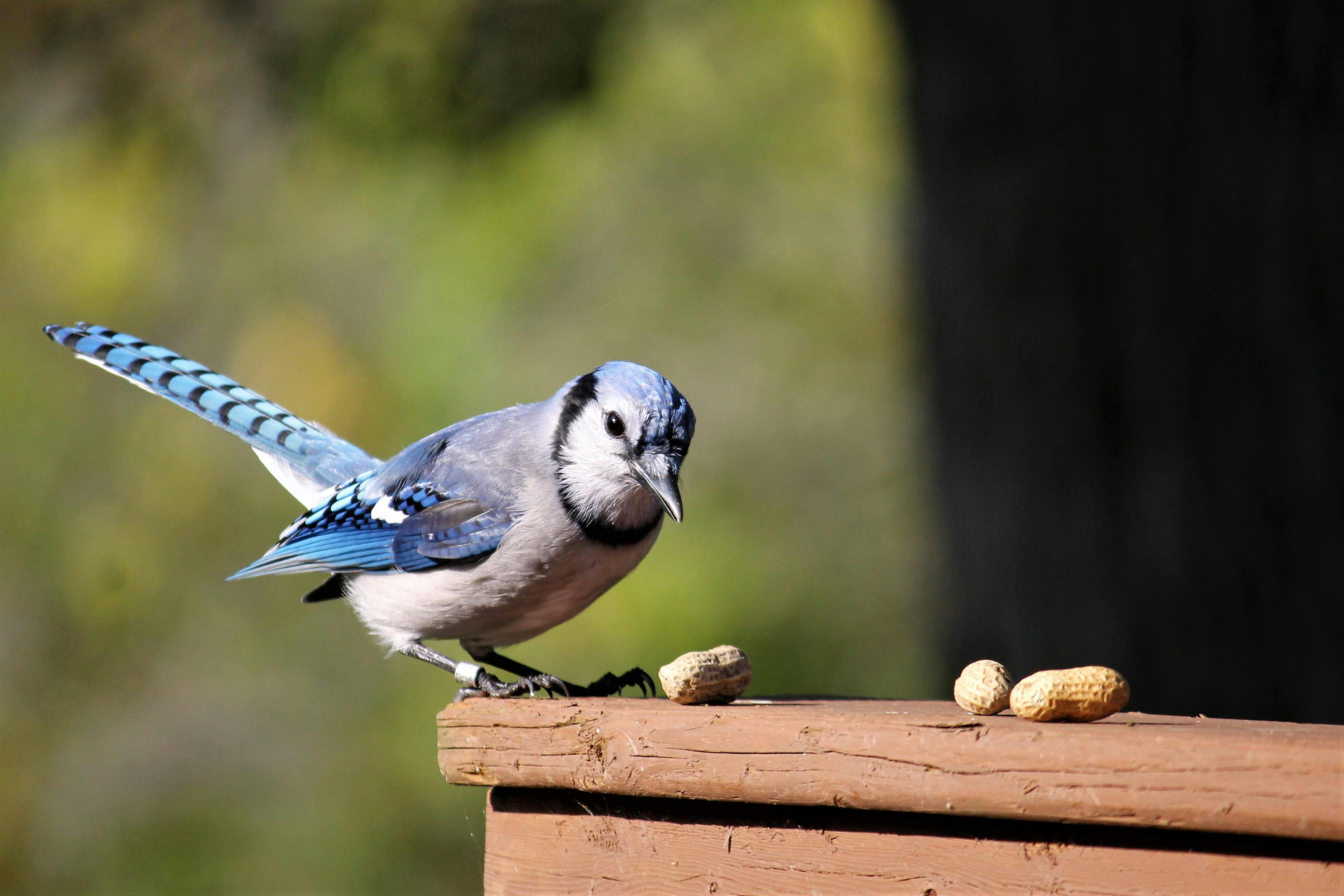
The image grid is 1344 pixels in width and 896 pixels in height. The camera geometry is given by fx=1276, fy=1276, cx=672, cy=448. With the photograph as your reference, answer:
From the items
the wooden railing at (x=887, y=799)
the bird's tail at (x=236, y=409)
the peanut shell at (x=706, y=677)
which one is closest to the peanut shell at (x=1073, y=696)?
the wooden railing at (x=887, y=799)

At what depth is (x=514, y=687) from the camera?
6.16 ft

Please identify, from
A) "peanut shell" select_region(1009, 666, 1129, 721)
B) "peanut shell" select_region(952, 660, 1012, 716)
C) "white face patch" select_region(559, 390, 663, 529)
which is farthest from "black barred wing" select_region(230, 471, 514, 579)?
"peanut shell" select_region(1009, 666, 1129, 721)

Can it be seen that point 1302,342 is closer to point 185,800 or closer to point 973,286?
point 973,286

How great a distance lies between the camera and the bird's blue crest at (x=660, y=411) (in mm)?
1885

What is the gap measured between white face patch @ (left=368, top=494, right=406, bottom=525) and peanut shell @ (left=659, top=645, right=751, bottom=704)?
813 millimetres

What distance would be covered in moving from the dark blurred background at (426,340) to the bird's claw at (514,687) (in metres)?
0.94

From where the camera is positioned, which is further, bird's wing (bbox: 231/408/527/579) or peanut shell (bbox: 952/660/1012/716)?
bird's wing (bbox: 231/408/527/579)

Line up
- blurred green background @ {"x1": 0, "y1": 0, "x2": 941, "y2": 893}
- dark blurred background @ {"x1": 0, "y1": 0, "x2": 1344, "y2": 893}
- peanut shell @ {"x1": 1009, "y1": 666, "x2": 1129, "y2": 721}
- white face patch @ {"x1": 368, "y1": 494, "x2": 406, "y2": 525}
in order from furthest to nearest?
blurred green background @ {"x1": 0, "y1": 0, "x2": 941, "y2": 893}, dark blurred background @ {"x1": 0, "y1": 0, "x2": 1344, "y2": 893}, white face patch @ {"x1": 368, "y1": 494, "x2": 406, "y2": 525}, peanut shell @ {"x1": 1009, "y1": 666, "x2": 1129, "y2": 721}

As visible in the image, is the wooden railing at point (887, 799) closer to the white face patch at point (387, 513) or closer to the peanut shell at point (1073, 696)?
the peanut shell at point (1073, 696)

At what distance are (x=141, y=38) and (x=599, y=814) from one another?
329 cm

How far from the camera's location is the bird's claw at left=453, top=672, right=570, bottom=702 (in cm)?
187

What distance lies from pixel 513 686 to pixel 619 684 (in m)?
0.22

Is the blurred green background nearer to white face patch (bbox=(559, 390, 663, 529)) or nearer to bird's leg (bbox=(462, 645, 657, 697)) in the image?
bird's leg (bbox=(462, 645, 657, 697))

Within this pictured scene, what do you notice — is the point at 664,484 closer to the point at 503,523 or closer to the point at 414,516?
the point at 503,523
